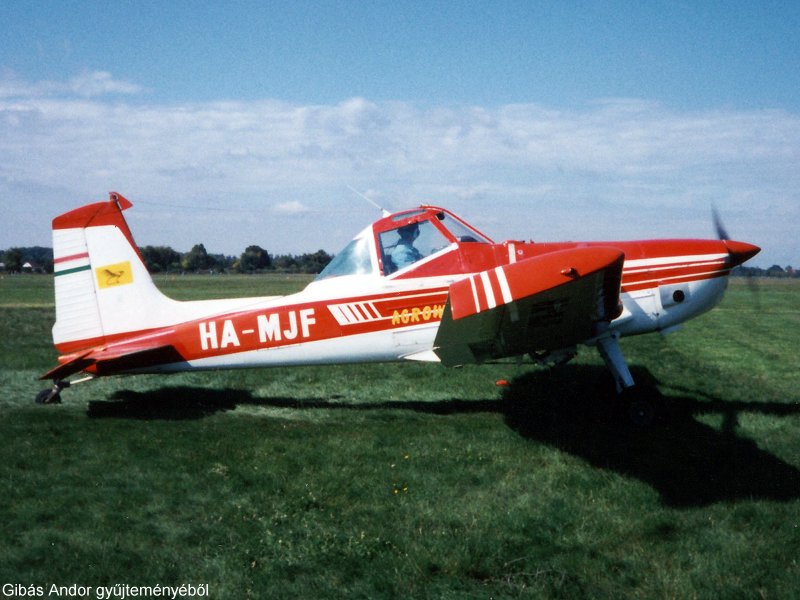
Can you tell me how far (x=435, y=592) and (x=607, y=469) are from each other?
254cm

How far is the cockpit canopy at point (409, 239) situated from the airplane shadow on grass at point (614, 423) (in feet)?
6.13

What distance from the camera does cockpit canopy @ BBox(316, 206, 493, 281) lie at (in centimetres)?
757

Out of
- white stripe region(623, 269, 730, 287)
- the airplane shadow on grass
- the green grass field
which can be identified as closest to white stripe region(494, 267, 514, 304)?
the green grass field

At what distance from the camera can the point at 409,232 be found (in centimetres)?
762

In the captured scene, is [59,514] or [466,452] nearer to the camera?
[59,514]

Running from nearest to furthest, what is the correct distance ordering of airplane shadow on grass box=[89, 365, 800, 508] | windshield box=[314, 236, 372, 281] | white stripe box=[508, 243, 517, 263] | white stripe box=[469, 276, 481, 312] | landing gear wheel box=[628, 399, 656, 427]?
white stripe box=[469, 276, 481, 312] → airplane shadow on grass box=[89, 365, 800, 508] → landing gear wheel box=[628, 399, 656, 427] → white stripe box=[508, 243, 517, 263] → windshield box=[314, 236, 372, 281]

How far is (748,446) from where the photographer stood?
20.7ft

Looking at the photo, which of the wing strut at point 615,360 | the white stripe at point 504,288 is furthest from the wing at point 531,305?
the wing strut at point 615,360

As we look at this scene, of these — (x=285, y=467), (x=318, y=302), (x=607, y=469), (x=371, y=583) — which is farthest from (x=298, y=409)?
(x=371, y=583)

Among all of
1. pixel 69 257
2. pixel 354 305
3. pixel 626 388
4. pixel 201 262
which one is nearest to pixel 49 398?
pixel 69 257

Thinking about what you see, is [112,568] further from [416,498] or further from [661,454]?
[661,454]

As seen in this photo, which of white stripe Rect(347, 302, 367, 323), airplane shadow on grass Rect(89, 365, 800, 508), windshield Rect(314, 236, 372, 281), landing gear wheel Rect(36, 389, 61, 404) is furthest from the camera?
landing gear wheel Rect(36, 389, 61, 404)

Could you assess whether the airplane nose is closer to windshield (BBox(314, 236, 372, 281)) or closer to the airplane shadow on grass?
the airplane shadow on grass

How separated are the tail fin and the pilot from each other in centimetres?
292
